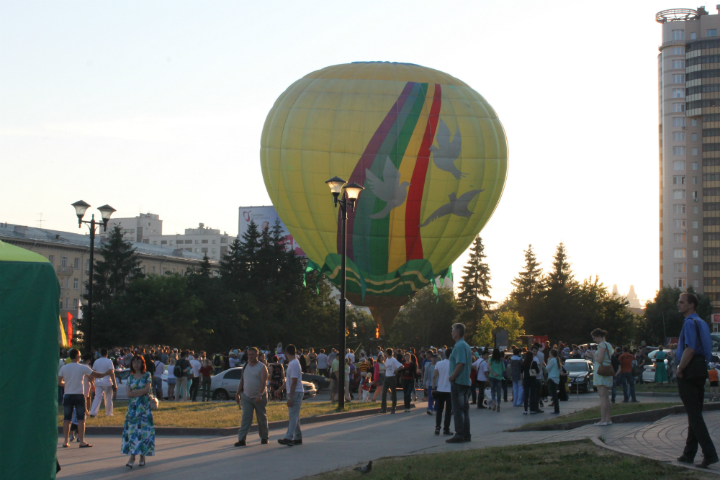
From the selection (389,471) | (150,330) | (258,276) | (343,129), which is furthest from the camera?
(258,276)

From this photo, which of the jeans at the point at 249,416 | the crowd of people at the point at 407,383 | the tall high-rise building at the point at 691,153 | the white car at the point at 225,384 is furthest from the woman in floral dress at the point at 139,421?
the tall high-rise building at the point at 691,153

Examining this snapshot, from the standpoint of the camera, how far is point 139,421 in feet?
38.0

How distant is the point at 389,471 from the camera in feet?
30.6

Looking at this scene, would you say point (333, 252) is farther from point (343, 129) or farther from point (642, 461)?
point (642, 461)

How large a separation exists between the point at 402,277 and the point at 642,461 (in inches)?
1176

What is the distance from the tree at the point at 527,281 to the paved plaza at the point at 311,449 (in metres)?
87.1

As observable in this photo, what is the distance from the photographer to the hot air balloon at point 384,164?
35.8 metres

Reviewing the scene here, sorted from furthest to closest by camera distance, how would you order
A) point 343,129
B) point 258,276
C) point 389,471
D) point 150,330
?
point 258,276, point 150,330, point 343,129, point 389,471

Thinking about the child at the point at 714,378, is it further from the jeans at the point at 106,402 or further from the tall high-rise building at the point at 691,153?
the tall high-rise building at the point at 691,153

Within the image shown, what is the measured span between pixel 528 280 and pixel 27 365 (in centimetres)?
9849

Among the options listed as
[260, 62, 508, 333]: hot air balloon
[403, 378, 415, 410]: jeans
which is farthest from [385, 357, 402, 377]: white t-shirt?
[260, 62, 508, 333]: hot air balloon

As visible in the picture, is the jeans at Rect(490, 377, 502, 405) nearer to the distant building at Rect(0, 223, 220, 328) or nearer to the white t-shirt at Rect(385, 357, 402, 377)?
the white t-shirt at Rect(385, 357, 402, 377)

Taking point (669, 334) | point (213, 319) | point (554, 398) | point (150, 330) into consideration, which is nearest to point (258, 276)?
point (213, 319)

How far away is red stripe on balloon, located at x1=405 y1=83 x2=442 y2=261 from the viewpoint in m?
36.1
